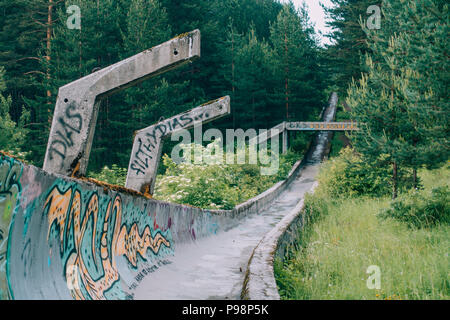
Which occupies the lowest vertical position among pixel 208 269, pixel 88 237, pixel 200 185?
pixel 208 269

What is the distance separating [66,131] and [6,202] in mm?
3234

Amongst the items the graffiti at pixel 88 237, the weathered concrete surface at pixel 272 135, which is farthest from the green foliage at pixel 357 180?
the weathered concrete surface at pixel 272 135

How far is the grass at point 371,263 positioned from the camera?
16.7 feet

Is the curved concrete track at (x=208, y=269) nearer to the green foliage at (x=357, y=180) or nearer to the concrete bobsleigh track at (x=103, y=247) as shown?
the concrete bobsleigh track at (x=103, y=247)

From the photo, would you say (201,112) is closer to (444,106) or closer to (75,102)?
(75,102)

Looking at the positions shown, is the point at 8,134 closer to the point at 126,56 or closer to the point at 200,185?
the point at 126,56

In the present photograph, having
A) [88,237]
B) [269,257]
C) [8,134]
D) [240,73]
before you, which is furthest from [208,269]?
[240,73]

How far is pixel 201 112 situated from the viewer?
10.2 meters

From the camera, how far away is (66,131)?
5.88m

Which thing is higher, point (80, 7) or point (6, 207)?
point (80, 7)
